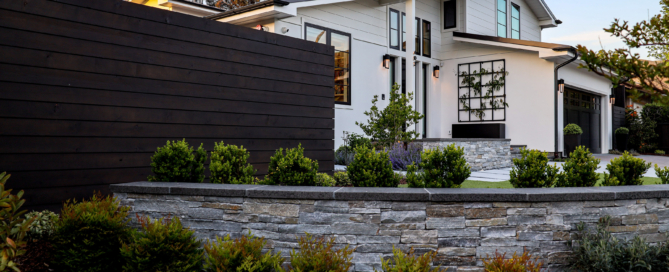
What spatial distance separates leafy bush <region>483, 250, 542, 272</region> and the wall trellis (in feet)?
31.0

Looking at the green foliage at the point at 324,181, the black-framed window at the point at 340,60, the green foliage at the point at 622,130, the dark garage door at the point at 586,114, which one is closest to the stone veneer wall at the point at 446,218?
the green foliage at the point at 324,181

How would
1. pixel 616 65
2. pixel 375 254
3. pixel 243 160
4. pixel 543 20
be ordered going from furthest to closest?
pixel 543 20
pixel 243 160
pixel 375 254
pixel 616 65

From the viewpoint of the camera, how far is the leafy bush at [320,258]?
271cm

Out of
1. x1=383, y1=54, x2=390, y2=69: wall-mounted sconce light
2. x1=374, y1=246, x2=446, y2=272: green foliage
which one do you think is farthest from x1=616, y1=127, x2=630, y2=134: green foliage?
x1=374, y1=246, x2=446, y2=272: green foliage

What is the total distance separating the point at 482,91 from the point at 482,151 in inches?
147

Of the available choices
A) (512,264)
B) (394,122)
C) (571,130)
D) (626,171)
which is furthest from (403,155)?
(571,130)

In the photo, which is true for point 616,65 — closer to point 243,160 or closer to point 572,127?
point 243,160

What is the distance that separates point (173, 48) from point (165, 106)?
2.07ft

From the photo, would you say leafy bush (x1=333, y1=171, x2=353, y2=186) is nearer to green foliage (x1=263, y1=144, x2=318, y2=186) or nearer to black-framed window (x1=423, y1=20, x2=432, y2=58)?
green foliage (x1=263, y1=144, x2=318, y2=186)

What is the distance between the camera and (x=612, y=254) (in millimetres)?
2879

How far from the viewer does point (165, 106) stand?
4.56 meters

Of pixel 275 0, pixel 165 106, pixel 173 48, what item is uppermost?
pixel 275 0

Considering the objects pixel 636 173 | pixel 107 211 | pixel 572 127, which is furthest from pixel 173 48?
pixel 572 127

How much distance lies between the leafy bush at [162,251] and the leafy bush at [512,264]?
1.96 m
